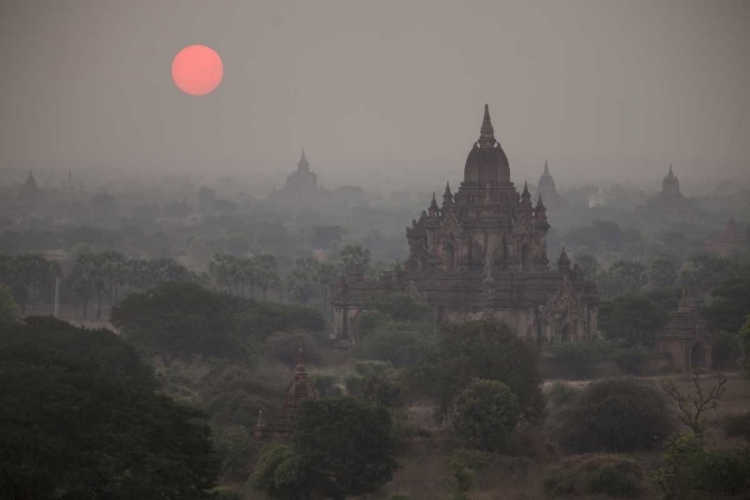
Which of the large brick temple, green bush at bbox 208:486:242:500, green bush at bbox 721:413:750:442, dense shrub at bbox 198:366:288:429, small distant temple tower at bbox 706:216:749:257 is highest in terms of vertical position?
small distant temple tower at bbox 706:216:749:257

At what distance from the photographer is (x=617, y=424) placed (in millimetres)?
63062

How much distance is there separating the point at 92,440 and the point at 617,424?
69.4ft

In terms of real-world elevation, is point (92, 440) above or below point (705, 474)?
above

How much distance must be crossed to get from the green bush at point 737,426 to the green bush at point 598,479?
547 cm

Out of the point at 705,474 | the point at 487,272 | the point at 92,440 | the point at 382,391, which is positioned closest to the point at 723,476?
the point at 705,474

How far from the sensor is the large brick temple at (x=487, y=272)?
84.7 metres

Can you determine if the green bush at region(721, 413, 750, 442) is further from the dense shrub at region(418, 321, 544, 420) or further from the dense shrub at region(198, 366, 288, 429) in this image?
the dense shrub at region(198, 366, 288, 429)

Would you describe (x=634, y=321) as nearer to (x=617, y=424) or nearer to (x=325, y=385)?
(x=325, y=385)

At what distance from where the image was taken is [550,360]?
264 ft

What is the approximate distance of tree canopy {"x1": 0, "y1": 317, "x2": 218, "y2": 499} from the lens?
148 ft

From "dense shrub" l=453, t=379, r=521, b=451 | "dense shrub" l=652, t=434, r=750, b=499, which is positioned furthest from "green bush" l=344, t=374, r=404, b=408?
"dense shrub" l=652, t=434, r=750, b=499

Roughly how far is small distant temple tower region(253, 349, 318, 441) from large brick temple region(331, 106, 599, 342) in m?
23.1

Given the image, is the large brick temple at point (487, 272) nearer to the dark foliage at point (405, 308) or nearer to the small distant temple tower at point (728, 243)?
the dark foliage at point (405, 308)

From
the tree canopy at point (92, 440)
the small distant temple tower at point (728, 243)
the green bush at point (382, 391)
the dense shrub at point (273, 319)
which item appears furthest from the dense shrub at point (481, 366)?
the small distant temple tower at point (728, 243)
